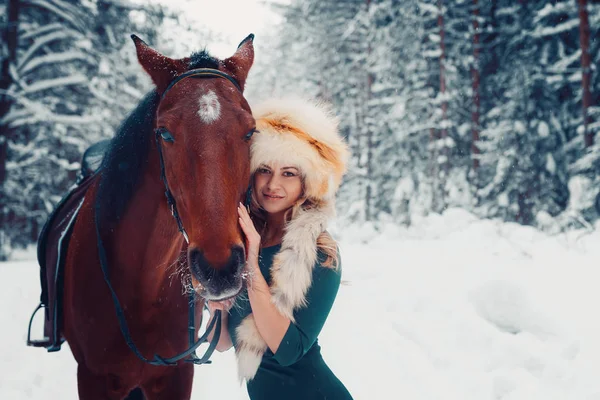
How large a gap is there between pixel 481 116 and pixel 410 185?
13.6 ft

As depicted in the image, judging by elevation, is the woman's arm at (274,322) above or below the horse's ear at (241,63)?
below

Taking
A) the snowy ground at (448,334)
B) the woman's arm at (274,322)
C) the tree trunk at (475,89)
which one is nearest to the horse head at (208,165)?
the woman's arm at (274,322)

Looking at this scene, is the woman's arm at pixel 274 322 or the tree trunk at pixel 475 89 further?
the tree trunk at pixel 475 89

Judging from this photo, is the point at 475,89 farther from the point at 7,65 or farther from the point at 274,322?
the point at 274,322

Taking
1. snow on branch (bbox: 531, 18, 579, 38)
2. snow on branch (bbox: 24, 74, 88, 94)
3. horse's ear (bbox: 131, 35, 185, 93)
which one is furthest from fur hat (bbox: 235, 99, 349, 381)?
snow on branch (bbox: 531, 18, 579, 38)

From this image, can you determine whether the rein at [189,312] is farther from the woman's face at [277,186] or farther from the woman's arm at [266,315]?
the woman's arm at [266,315]

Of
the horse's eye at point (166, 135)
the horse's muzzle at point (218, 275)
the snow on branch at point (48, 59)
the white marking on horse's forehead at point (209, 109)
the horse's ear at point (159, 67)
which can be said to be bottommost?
the horse's muzzle at point (218, 275)

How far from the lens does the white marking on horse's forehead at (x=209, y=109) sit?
1.75m

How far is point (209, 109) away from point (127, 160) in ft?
2.73

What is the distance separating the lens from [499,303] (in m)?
5.59

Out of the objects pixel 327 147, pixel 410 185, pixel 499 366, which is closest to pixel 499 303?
pixel 499 366

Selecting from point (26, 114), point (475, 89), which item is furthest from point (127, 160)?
point (475, 89)

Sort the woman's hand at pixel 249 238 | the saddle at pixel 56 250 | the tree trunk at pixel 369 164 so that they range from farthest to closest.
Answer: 1. the tree trunk at pixel 369 164
2. the saddle at pixel 56 250
3. the woman's hand at pixel 249 238

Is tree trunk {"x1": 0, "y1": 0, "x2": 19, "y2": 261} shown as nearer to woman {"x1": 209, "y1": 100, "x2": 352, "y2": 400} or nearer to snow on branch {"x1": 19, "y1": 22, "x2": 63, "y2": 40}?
snow on branch {"x1": 19, "y1": 22, "x2": 63, "y2": 40}
